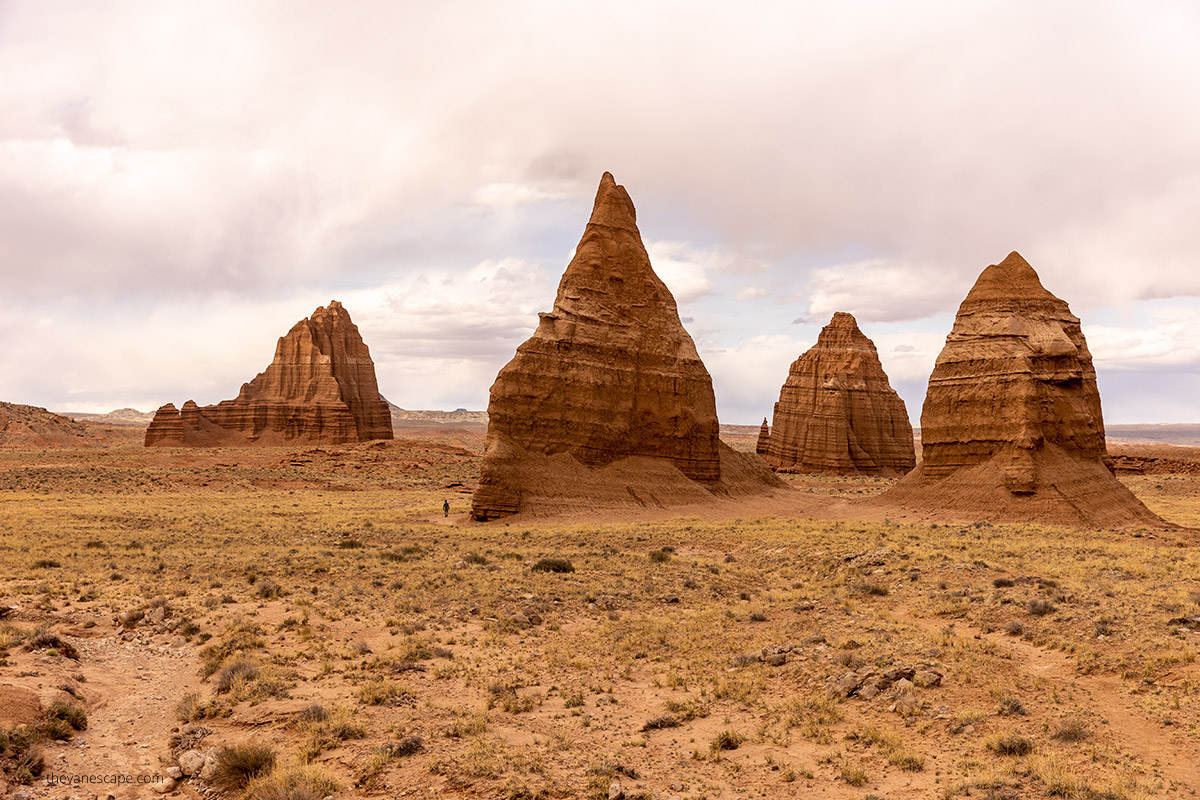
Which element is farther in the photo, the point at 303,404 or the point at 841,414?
the point at 303,404

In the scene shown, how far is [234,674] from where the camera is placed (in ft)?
46.9

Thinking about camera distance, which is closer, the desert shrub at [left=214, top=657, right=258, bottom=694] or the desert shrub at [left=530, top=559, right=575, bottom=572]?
the desert shrub at [left=214, top=657, right=258, bottom=694]

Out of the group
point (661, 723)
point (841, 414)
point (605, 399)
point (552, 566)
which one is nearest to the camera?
point (661, 723)

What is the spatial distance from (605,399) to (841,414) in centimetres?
4912

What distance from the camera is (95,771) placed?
11.1m

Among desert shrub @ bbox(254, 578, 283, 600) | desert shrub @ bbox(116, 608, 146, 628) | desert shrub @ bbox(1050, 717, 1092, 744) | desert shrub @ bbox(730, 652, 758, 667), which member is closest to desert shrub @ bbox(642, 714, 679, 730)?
desert shrub @ bbox(730, 652, 758, 667)

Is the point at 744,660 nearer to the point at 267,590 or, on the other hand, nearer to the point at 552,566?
the point at 552,566

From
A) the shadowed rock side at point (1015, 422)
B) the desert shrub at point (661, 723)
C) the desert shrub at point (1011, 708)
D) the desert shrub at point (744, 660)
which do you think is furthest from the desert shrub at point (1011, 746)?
the shadowed rock side at point (1015, 422)

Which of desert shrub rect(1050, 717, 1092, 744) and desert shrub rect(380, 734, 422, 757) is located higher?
desert shrub rect(1050, 717, 1092, 744)

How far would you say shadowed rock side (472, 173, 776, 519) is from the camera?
42500 mm

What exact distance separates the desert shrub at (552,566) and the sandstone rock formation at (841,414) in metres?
64.2

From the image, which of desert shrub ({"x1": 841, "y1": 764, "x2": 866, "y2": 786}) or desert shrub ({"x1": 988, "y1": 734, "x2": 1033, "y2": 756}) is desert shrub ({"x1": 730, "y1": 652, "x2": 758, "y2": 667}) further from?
desert shrub ({"x1": 988, "y1": 734, "x2": 1033, "y2": 756})

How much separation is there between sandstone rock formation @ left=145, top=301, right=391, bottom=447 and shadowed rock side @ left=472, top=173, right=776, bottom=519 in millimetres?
71791

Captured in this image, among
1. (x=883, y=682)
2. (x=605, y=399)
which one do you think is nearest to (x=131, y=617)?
(x=883, y=682)
